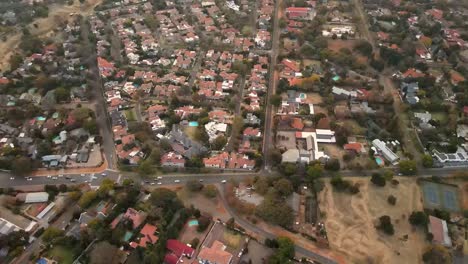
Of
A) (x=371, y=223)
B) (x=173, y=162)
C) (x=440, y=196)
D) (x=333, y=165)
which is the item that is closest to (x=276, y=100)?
(x=333, y=165)

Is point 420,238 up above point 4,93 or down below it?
below

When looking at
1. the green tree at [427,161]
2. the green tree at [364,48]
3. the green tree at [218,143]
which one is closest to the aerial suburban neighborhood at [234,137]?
the green tree at [364,48]

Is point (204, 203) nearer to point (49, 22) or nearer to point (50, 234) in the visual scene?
point (50, 234)

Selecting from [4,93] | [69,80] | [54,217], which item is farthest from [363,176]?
[4,93]

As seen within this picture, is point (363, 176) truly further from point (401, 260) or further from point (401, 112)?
point (401, 112)

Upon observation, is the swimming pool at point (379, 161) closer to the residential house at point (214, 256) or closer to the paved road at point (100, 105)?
the residential house at point (214, 256)

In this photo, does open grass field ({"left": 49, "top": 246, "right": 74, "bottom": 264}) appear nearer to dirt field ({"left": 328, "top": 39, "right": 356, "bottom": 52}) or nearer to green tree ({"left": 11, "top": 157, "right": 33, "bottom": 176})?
green tree ({"left": 11, "top": 157, "right": 33, "bottom": 176})
